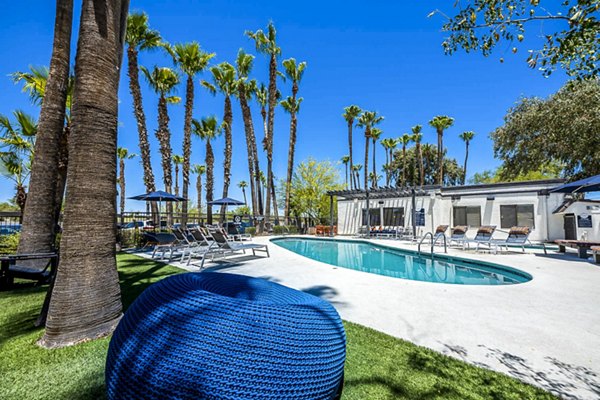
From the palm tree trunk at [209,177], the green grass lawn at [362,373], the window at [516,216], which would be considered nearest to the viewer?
the green grass lawn at [362,373]

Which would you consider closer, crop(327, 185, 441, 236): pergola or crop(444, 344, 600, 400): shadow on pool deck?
crop(444, 344, 600, 400): shadow on pool deck

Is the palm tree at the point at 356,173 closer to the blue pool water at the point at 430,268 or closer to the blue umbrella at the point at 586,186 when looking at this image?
the blue pool water at the point at 430,268

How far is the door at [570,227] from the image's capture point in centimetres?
1254

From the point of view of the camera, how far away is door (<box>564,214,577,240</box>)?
1254 cm

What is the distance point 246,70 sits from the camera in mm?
19688

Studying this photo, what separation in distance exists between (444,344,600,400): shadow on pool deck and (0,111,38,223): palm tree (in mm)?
12777

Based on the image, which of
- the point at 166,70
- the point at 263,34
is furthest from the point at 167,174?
the point at 263,34

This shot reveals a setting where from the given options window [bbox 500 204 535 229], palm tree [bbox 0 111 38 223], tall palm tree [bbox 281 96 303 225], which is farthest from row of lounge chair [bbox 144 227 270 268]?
window [bbox 500 204 535 229]

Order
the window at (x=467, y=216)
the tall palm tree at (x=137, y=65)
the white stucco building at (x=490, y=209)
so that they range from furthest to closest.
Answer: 1. the window at (x=467, y=216)
2. the white stucco building at (x=490, y=209)
3. the tall palm tree at (x=137, y=65)

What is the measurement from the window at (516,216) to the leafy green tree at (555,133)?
331cm

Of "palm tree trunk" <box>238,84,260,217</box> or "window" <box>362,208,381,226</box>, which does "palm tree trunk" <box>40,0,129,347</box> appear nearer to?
"palm tree trunk" <box>238,84,260,217</box>

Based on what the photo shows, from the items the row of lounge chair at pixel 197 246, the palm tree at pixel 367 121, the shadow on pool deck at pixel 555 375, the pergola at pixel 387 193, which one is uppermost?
the palm tree at pixel 367 121

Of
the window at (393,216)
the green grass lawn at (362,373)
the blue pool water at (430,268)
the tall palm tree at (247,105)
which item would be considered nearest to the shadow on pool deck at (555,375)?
the green grass lawn at (362,373)

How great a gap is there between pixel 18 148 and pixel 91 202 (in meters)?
10.8
